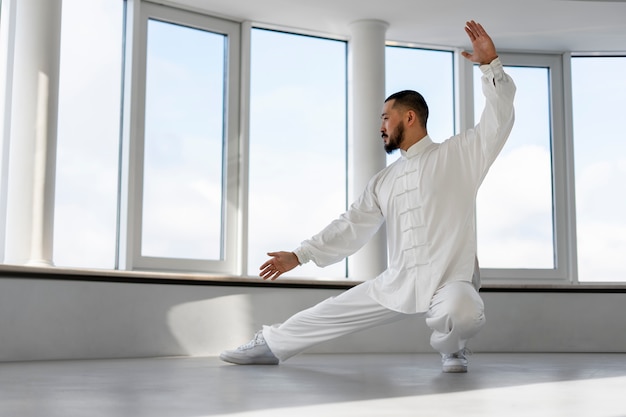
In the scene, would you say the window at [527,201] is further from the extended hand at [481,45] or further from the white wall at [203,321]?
the extended hand at [481,45]

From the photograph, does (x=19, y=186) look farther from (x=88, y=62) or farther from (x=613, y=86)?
(x=613, y=86)

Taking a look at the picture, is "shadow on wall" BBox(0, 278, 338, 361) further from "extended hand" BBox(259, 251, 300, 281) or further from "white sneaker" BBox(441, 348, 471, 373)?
"white sneaker" BBox(441, 348, 471, 373)

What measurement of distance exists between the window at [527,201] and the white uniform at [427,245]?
2358mm

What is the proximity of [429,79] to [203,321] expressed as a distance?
2.42 meters

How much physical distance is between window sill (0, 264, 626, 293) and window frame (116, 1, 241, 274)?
368 mm

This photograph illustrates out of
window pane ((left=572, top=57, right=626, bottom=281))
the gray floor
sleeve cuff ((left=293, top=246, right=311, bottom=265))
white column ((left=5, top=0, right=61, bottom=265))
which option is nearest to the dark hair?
sleeve cuff ((left=293, top=246, right=311, bottom=265))

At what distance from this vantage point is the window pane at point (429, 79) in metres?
5.70

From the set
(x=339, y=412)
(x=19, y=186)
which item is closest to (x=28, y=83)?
(x=19, y=186)

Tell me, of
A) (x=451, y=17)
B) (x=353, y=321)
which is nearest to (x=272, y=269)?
(x=353, y=321)

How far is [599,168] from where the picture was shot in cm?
581

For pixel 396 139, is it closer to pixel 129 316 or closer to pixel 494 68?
pixel 494 68

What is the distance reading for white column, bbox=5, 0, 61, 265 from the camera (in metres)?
4.09

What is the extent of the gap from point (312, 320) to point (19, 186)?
5.65 feet

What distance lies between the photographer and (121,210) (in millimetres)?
4738
